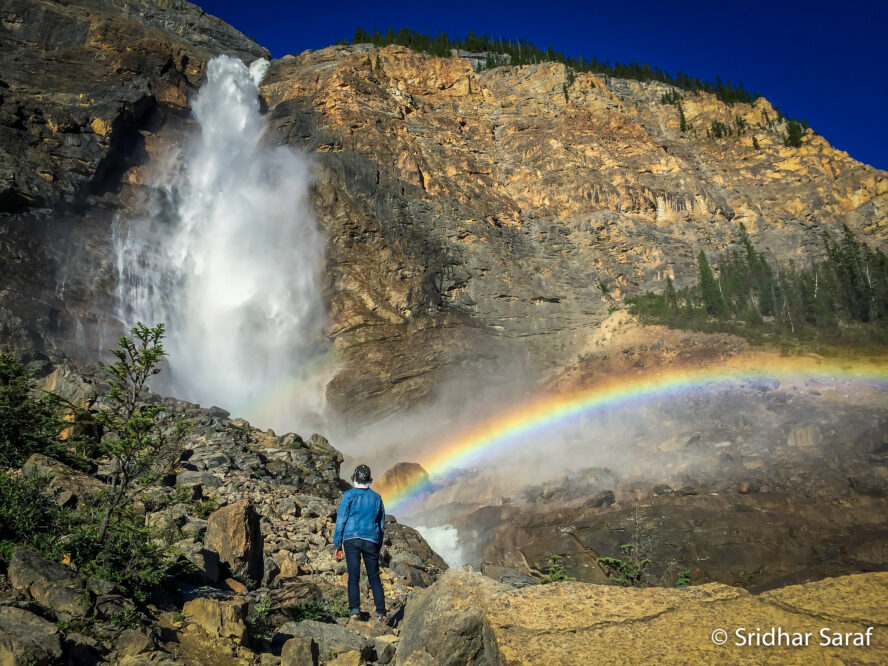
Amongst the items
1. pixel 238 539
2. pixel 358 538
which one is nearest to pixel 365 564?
pixel 358 538

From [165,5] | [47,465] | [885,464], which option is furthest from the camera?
[165,5]

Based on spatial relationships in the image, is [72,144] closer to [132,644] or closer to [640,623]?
[132,644]

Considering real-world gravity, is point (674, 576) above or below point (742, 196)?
below

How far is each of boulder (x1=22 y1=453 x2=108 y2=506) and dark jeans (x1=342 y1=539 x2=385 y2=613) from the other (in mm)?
3034

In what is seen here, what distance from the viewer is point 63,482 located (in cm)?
745

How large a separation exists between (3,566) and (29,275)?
34209mm

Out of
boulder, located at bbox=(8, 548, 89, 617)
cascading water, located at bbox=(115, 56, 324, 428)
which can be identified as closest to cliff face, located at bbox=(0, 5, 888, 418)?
cascading water, located at bbox=(115, 56, 324, 428)

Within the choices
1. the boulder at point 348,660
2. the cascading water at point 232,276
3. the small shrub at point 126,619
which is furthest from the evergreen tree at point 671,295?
the small shrub at point 126,619

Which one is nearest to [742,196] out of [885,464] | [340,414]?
[885,464]

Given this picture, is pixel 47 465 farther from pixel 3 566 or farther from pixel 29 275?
pixel 29 275

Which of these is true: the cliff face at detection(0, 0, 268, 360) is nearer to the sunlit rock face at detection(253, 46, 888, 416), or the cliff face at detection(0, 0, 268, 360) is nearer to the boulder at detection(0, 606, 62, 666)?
the sunlit rock face at detection(253, 46, 888, 416)

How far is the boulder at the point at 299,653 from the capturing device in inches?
181

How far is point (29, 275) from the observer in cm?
3162

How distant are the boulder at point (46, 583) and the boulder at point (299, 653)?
5.24ft
